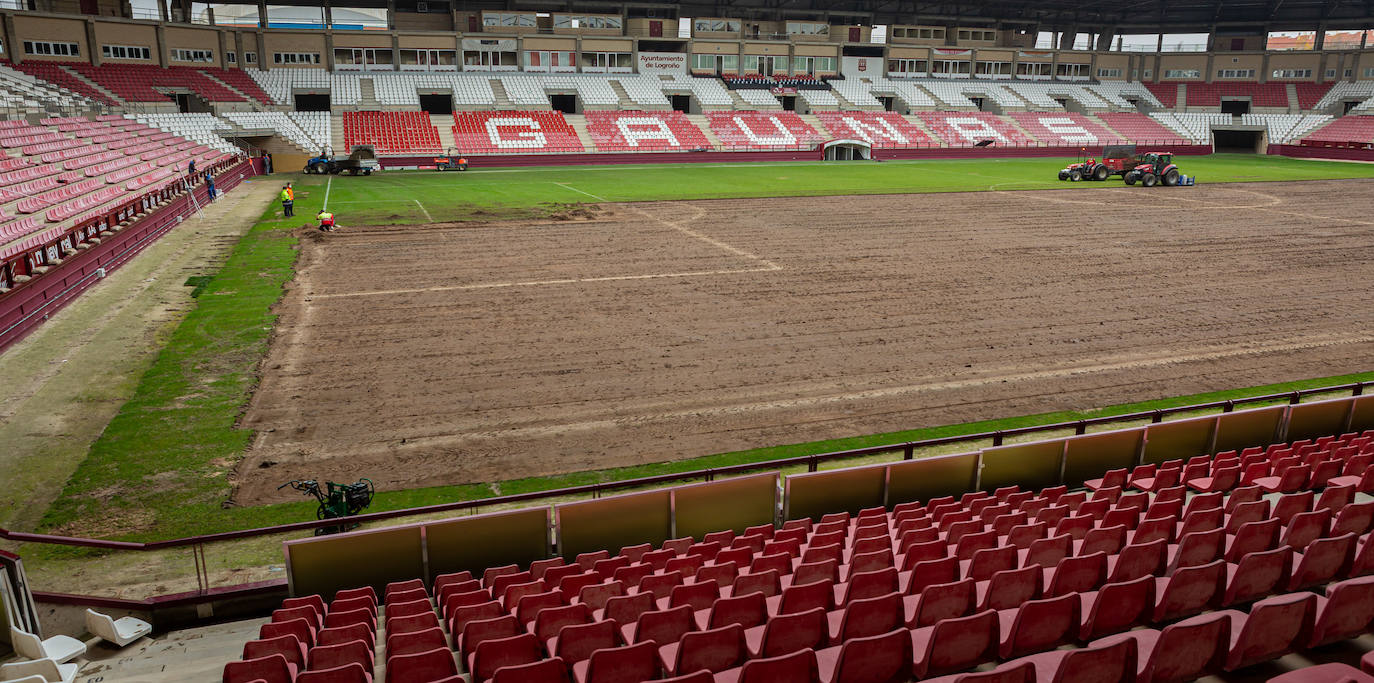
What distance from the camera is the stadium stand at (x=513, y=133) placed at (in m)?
68.1

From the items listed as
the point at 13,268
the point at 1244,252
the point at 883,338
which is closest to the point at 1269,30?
the point at 1244,252

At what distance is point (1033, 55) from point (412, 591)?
338 ft

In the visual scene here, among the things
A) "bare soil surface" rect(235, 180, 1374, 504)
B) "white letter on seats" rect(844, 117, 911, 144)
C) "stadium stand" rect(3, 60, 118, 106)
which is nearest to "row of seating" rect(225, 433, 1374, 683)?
"bare soil surface" rect(235, 180, 1374, 504)

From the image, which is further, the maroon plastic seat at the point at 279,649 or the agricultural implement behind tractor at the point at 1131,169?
the agricultural implement behind tractor at the point at 1131,169

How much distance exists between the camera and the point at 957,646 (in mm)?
6328

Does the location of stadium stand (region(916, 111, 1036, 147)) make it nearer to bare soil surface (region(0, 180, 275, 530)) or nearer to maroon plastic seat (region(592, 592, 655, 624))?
bare soil surface (region(0, 180, 275, 530))

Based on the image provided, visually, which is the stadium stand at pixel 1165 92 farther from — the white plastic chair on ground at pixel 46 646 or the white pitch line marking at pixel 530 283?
the white plastic chair on ground at pixel 46 646

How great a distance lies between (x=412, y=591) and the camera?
28.8 ft

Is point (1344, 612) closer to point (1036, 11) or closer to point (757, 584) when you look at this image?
point (757, 584)

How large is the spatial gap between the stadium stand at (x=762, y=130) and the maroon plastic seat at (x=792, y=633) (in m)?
69.0

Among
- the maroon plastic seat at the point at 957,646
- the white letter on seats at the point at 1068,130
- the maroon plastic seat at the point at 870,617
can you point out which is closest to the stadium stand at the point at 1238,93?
the white letter on seats at the point at 1068,130

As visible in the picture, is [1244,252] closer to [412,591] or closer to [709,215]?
[709,215]

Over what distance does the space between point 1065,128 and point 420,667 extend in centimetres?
9208

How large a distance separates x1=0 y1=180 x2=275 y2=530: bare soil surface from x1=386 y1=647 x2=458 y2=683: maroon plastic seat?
809cm
